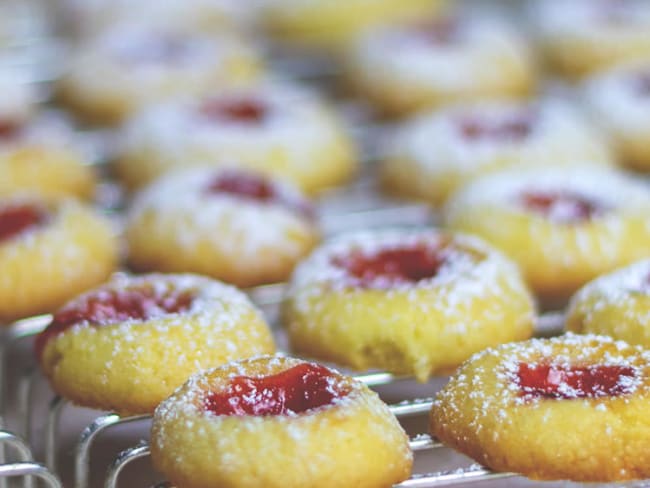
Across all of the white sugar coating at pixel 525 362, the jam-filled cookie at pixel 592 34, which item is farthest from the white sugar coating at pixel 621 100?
the white sugar coating at pixel 525 362

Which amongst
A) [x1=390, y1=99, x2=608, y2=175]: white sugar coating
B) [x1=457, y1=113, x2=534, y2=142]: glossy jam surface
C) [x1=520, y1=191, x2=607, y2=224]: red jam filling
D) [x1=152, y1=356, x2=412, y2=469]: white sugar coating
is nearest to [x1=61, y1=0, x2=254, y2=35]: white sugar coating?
[x1=390, y1=99, x2=608, y2=175]: white sugar coating

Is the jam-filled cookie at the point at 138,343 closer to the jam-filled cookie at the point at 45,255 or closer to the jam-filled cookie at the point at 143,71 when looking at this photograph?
the jam-filled cookie at the point at 45,255

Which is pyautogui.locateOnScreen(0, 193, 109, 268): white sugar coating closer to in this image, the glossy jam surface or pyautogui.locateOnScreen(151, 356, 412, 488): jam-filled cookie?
pyautogui.locateOnScreen(151, 356, 412, 488): jam-filled cookie

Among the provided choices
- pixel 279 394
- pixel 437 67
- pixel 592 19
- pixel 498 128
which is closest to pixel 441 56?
pixel 437 67

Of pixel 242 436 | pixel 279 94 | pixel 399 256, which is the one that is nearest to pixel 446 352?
pixel 399 256

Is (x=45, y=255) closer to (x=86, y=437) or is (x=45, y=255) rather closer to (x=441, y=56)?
(x=86, y=437)
